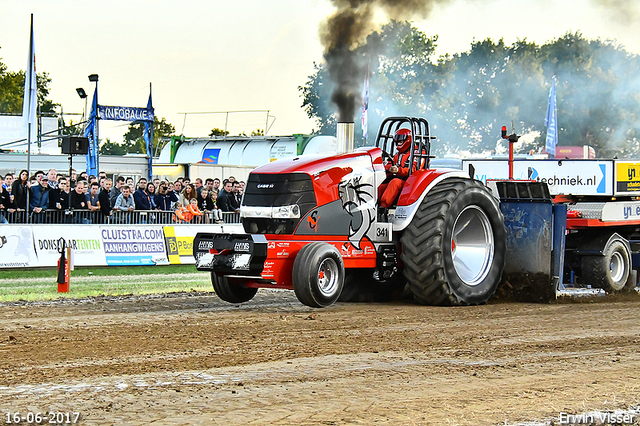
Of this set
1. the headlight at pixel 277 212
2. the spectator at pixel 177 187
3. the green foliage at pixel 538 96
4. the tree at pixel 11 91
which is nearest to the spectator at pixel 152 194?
the spectator at pixel 177 187

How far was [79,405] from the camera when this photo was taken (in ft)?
17.4

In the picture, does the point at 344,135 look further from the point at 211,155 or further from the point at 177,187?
the point at 211,155

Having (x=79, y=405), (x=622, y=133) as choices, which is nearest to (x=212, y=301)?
(x=79, y=405)

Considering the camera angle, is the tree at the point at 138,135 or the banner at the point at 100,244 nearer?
the banner at the point at 100,244

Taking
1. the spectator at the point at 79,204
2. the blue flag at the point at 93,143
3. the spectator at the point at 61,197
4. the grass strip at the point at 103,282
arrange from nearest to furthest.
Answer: the grass strip at the point at 103,282
the spectator at the point at 61,197
the spectator at the point at 79,204
the blue flag at the point at 93,143

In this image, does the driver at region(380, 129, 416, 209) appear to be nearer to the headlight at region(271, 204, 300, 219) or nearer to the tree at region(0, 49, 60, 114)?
the headlight at region(271, 204, 300, 219)

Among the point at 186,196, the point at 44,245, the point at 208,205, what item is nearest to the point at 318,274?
the point at 44,245

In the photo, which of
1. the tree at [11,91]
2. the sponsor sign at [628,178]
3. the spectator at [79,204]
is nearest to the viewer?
the sponsor sign at [628,178]

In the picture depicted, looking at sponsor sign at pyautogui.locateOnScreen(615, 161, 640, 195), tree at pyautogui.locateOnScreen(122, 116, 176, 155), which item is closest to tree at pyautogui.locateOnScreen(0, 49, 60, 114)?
tree at pyautogui.locateOnScreen(122, 116, 176, 155)

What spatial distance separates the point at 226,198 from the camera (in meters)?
20.4

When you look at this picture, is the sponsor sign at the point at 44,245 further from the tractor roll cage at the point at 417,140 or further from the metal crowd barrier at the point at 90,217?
the tractor roll cage at the point at 417,140

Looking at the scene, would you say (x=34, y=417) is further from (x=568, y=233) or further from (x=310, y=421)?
(x=568, y=233)

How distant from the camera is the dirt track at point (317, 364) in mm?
5312

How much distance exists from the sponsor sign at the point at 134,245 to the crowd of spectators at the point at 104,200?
0.48 metres
